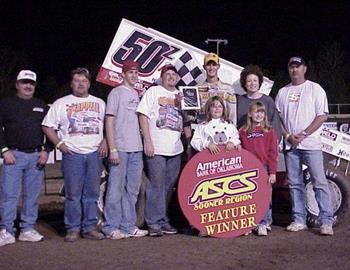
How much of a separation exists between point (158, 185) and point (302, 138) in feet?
5.75

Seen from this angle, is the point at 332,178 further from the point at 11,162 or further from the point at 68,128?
the point at 11,162

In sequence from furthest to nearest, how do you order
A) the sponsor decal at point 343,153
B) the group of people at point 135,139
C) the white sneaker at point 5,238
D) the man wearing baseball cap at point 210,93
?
1. the sponsor decal at point 343,153
2. the man wearing baseball cap at point 210,93
3. the group of people at point 135,139
4. the white sneaker at point 5,238

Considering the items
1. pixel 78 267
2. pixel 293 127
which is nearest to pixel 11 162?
pixel 78 267

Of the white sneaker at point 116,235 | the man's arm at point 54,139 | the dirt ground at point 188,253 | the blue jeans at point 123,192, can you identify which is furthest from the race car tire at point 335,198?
the man's arm at point 54,139

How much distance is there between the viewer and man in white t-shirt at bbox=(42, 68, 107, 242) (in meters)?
8.39

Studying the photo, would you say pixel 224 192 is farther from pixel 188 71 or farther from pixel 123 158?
pixel 188 71

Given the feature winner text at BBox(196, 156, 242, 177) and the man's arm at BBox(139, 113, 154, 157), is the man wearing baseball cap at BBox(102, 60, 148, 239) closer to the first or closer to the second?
the man's arm at BBox(139, 113, 154, 157)

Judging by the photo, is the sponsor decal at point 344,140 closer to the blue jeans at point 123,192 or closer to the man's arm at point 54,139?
the blue jeans at point 123,192

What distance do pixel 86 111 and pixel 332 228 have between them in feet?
10.6

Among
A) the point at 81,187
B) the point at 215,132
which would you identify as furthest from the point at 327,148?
the point at 81,187

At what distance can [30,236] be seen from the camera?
847cm

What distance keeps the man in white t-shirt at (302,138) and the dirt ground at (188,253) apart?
0.29 m

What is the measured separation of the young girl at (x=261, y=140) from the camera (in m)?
8.62

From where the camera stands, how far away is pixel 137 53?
9.80 metres
